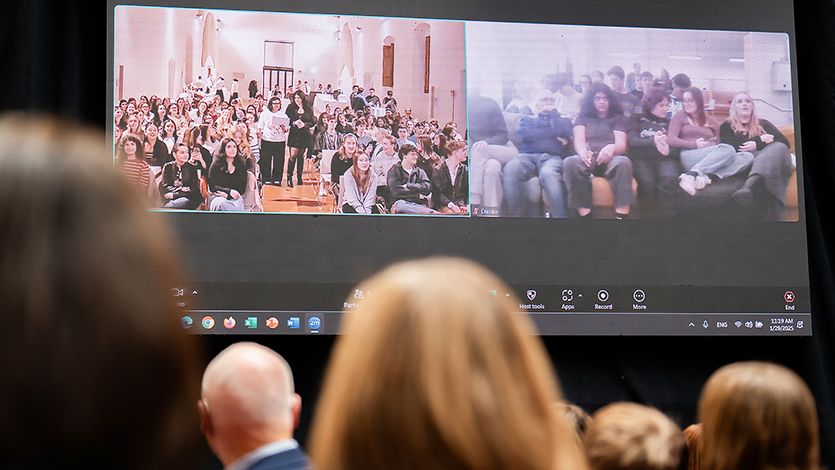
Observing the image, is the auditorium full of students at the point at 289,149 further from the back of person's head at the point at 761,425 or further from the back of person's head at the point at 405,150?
the back of person's head at the point at 761,425

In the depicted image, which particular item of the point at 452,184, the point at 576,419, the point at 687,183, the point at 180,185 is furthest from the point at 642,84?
the point at 576,419

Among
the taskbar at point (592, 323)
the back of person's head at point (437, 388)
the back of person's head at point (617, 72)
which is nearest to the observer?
the back of person's head at point (437, 388)

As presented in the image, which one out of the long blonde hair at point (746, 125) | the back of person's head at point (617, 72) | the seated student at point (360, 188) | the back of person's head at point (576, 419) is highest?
A: the back of person's head at point (617, 72)

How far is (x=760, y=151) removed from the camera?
421 centimetres

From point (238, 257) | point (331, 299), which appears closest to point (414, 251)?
point (331, 299)

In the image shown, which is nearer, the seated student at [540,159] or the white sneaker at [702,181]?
the seated student at [540,159]

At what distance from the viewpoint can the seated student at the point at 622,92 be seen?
4.16 metres

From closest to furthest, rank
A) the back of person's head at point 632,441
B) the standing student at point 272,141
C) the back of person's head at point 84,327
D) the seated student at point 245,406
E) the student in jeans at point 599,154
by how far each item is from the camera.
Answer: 1. the back of person's head at point 84,327
2. the back of person's head at point 632,441
3. the seated student at point 245,406
4. the standing student at point 272,141
5. the student in jeans at point 599,154

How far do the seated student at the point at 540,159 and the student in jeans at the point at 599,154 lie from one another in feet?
0.20

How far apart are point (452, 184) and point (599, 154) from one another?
2.72ft

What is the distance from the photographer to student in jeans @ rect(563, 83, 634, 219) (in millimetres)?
4066

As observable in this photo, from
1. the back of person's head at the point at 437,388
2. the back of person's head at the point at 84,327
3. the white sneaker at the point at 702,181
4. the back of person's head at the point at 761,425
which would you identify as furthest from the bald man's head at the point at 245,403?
the white sneaker at the point at 702,181

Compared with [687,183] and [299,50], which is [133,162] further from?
[687,183]

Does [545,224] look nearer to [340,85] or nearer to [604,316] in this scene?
[604,316]
